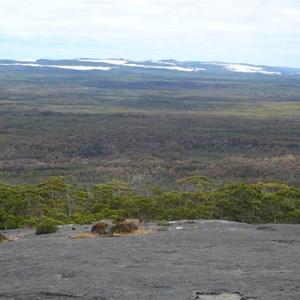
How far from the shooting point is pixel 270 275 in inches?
650

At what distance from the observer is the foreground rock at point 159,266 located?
48.6 ft

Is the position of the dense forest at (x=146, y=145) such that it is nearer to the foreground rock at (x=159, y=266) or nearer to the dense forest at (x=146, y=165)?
the dense forest at (x=146, y=165)

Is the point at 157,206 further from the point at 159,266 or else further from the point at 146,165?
the point at 146,165

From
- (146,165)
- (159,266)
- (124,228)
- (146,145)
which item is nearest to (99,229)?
(124,228)

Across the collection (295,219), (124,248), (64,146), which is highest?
(124,248)

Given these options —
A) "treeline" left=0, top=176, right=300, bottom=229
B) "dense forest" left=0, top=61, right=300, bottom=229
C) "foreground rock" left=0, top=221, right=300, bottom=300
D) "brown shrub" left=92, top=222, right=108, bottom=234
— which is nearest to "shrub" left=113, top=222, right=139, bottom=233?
"brown shrub" left=92, top=222, right=108, bottom=234

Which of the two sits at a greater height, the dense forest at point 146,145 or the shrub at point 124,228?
the shrub at point 124,228

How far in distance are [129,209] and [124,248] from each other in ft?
67.4

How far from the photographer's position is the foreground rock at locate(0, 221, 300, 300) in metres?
14.8

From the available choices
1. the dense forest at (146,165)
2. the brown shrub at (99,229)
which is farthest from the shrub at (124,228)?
the dense forest at (146,165)

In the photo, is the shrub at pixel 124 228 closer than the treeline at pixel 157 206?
Yes

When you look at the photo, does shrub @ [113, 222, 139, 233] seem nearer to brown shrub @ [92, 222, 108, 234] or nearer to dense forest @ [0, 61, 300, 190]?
brown shrub @ [92, 222, 108, 234]

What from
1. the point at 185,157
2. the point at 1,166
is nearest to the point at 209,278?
the point at 1,166

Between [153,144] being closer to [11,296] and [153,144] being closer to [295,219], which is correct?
[295,219]
